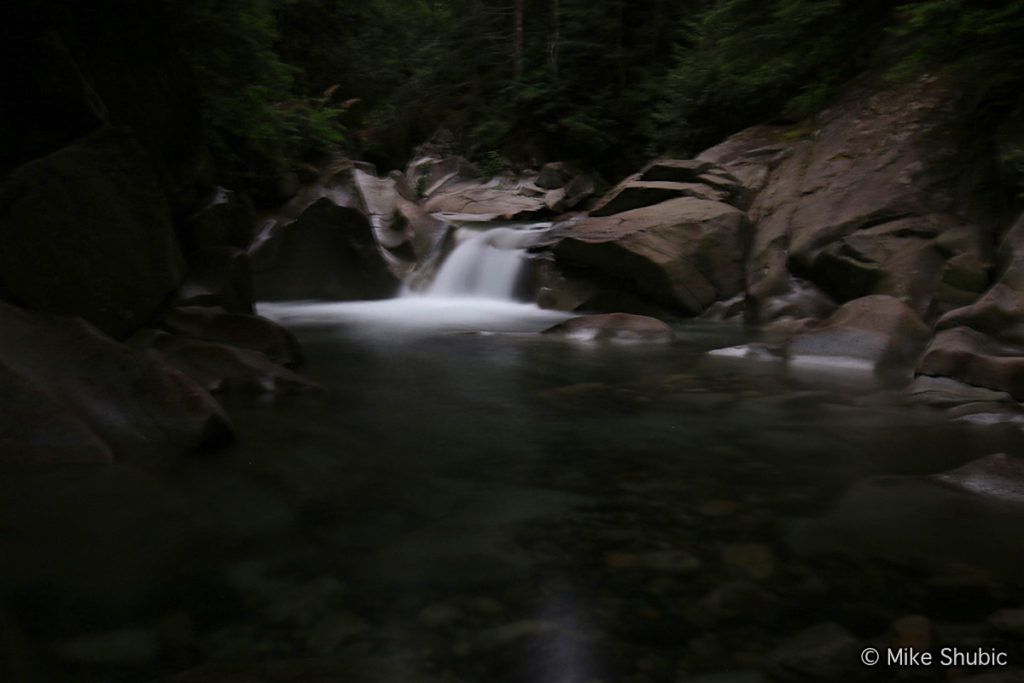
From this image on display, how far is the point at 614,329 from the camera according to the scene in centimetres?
860

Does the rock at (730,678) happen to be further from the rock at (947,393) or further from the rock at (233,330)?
the rock at (233,330)

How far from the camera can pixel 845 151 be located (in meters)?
10.1

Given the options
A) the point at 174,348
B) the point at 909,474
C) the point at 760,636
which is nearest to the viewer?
the point at 760,636

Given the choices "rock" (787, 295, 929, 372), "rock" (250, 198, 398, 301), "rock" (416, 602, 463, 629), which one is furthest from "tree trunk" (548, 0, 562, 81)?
"rock" (416, 602, 463, 629)

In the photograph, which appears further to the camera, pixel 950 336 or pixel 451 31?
pixel 451 31

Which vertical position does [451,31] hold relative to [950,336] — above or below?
above

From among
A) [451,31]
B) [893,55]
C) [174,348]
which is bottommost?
[174,348]

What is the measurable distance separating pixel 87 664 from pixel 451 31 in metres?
23.6

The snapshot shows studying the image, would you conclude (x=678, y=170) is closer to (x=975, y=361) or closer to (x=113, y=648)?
(x=975, y=361)

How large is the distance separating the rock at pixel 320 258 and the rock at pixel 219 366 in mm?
6095

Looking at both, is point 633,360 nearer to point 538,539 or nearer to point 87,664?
point 538,539

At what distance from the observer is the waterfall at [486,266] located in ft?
40.3

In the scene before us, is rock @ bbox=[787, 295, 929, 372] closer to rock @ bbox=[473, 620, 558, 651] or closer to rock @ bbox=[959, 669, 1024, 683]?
rock @ bbox=[959, 669, 1024, 683]

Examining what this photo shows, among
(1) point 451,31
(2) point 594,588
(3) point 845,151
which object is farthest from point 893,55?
(1) point 451,31
